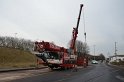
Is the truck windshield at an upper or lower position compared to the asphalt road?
upper

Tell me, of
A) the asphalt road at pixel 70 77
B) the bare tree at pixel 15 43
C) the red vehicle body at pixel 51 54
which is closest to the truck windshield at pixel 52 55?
the red vehicle body at pixel 51 54

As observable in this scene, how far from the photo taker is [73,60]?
44.9 m

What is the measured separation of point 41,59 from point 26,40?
8490cm

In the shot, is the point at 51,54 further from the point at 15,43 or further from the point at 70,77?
the point at 15,43

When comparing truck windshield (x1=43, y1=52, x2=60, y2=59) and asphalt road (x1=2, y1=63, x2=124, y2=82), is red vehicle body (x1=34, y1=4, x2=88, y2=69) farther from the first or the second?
asphalt road (x1=2, y1=63, x2=124, y2=82)

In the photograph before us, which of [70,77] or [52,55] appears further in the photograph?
[52,55]

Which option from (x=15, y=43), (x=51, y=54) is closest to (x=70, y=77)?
(x=51, y=54)

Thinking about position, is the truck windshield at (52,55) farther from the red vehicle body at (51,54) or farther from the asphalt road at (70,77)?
the asphalt road at (70,77)

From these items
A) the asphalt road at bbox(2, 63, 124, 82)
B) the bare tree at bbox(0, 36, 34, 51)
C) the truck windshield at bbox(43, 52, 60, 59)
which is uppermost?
the bare tree at bbox(0, 36, 34, 51)

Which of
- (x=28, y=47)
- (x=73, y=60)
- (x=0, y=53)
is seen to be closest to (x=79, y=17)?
(x=73, y=60)

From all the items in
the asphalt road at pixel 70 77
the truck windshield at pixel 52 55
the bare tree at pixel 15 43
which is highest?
the bare tree at pixel 15 43

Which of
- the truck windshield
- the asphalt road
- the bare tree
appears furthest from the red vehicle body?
the bare tree

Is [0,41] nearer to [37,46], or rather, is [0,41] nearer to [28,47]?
[28,47]

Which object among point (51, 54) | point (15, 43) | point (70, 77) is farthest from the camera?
point (15, 43)
